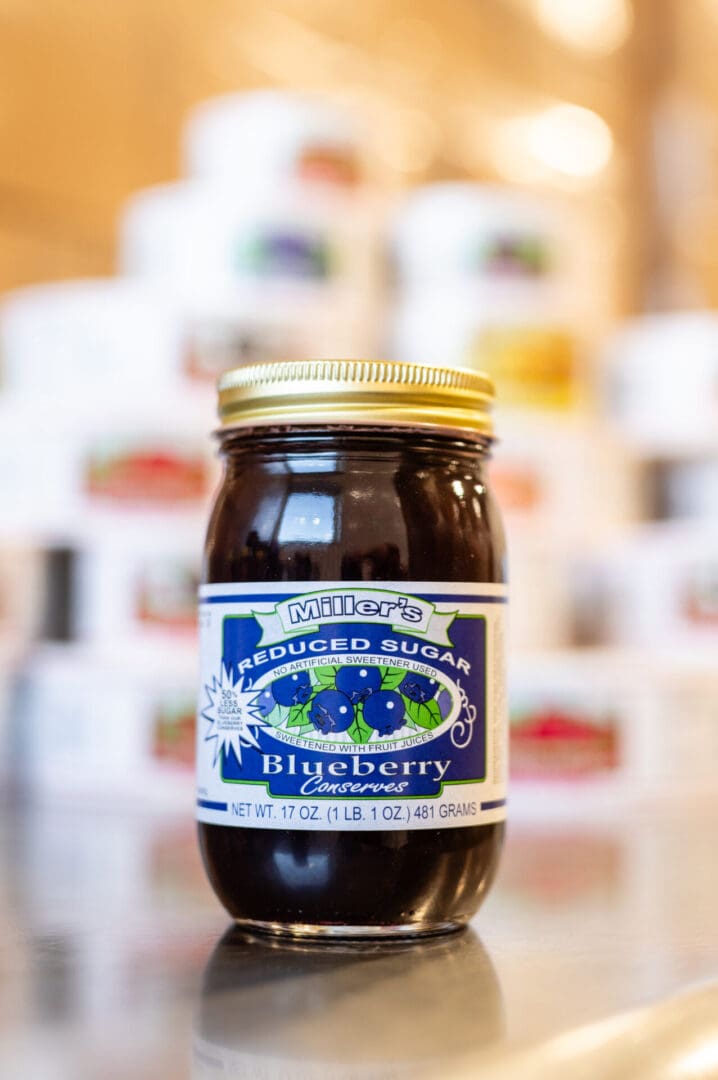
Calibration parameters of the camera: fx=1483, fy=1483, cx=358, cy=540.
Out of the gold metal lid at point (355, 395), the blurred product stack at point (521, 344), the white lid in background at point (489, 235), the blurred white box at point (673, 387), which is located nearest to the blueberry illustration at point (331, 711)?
the gold metal lid at point (355, 395)

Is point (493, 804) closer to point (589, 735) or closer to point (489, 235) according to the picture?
point (589, 735)

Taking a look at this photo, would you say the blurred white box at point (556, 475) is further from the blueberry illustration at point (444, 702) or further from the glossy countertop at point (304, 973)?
the blueberry illustration at point (444, 702)

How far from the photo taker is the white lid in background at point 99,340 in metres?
1.36

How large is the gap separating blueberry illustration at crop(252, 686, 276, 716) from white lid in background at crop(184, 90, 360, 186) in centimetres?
Result: 93

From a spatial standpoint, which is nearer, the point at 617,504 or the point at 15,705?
the point at 15,705

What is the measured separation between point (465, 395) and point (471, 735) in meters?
0.15

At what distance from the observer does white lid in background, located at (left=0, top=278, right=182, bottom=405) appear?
1.36m

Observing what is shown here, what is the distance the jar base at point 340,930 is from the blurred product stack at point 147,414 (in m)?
0.58

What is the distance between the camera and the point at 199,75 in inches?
69.6

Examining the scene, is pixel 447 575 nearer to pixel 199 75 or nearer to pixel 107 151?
pixel 107 151

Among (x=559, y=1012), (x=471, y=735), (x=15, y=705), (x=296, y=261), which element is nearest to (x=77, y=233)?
(x=296, y=261)

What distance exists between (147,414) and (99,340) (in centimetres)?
10

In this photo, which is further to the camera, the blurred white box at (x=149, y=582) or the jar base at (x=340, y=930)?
the blurred white box at (x=149, y=582)

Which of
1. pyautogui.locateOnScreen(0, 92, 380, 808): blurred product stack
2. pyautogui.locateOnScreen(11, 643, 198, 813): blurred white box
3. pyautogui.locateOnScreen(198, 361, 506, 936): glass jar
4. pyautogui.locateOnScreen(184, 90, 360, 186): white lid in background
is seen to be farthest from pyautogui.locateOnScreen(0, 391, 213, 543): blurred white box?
pyautogui.locateOnScreen(198, 361, 506, 936): glass jar
